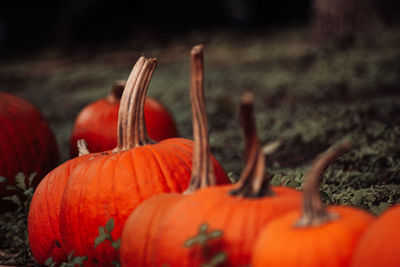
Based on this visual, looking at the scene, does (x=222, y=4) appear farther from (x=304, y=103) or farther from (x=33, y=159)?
(x=33, y=159)

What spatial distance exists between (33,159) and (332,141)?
7.01 ft

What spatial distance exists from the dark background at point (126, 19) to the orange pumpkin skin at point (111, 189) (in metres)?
11.1

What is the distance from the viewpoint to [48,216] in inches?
99.7

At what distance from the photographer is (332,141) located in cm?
416

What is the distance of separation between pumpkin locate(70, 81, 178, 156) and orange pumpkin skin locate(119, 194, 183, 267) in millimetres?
1682

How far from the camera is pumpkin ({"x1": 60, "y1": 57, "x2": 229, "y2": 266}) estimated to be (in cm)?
222

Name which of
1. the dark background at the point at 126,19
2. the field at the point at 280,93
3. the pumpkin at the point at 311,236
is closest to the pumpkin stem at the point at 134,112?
the field at the point at 280,93

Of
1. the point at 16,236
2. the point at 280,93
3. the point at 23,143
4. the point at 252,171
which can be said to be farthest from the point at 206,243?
the point at 280,93

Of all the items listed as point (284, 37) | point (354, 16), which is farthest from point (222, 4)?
point (354, 16)

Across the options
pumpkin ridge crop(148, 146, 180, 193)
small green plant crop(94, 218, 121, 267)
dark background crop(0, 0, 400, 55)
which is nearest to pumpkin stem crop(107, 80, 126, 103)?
pumpkin ridge crop(148, 146, 180, 193)

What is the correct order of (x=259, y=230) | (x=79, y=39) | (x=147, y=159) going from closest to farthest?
(x=259, y=230)
(x=147, y=159)
(x=79, y=39)

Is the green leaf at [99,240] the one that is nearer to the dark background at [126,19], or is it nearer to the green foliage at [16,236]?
the green foliage at [16,236]

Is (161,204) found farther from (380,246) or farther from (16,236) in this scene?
(16,236)

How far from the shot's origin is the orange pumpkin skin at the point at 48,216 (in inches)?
99.2
